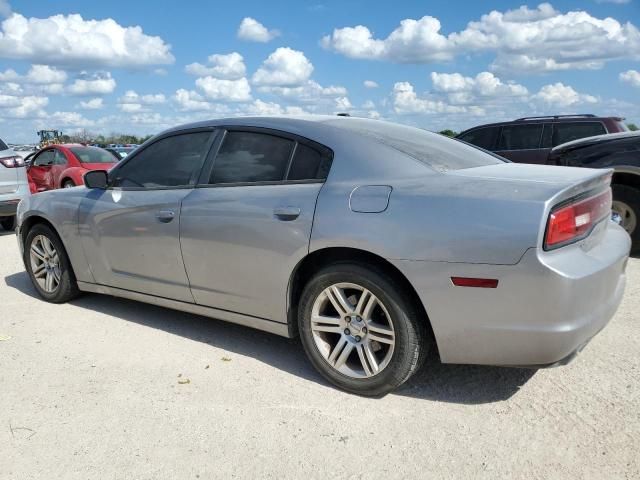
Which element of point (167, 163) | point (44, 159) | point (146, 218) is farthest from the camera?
point (44, 159)

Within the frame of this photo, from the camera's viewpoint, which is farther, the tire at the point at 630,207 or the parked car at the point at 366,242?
the tire at the point at 630,207

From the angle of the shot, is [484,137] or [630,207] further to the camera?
[484,137]

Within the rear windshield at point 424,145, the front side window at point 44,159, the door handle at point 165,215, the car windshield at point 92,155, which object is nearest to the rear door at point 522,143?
the rear windshield at point 424,145

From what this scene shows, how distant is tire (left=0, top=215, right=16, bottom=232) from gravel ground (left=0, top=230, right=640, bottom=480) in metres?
7.21

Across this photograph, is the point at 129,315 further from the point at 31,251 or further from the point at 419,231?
the point at 419,231

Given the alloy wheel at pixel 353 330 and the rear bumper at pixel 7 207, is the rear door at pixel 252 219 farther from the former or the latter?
the rear bumper at pixel 7 207

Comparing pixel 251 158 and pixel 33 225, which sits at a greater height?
Answer: pixel 251 158

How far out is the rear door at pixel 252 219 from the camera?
3223 mm

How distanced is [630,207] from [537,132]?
413 centimetres

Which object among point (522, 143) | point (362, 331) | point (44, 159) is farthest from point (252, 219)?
point (44, 159)

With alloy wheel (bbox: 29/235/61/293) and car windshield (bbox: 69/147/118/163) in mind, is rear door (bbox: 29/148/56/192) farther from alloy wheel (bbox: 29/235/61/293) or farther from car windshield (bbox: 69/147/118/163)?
alloy wheel (bbox: 29/235/61/293)

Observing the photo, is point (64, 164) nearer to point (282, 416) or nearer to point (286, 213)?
point (286, 213)

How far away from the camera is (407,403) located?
3.03m

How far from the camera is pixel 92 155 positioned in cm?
1352
